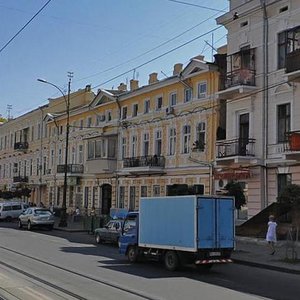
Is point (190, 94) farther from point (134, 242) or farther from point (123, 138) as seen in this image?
point (134, 242)

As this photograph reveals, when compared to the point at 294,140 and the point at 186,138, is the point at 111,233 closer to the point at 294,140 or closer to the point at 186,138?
the point at 294,140

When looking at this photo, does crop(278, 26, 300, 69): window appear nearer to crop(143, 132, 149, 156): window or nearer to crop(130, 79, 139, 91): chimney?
crop(143, 132, 149, 156): window

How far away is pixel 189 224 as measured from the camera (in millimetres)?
17359

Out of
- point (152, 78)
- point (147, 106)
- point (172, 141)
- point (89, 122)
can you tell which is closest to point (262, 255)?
point (172, 141)

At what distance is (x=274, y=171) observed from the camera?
29.3 meters

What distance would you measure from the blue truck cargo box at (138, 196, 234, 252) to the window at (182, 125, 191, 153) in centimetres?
1948

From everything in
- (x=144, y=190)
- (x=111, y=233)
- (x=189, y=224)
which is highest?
(x=144, y=190)

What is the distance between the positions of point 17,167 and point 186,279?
6302 centimetres

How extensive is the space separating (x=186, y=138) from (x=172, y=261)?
71.1 ft

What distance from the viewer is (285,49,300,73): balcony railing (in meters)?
26.7

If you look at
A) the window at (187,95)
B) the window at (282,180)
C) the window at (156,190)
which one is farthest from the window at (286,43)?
the window at (156,190)

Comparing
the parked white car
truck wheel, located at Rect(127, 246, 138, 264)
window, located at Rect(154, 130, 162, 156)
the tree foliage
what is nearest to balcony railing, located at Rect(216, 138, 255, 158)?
the tree foliage

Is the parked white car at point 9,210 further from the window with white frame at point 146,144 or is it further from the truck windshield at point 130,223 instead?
the truck windshield at point 130,223

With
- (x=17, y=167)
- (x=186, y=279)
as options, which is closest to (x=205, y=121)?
(x=186, y=279)
